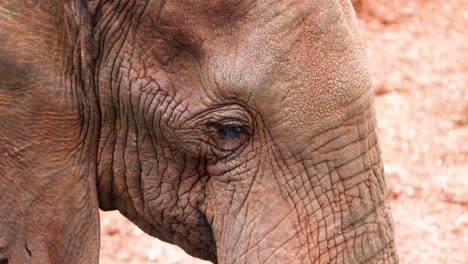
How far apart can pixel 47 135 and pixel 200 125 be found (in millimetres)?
376

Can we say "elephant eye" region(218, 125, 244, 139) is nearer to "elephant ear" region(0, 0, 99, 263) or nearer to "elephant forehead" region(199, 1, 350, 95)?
"elephant forehead" region(199, 1, 350, 95)

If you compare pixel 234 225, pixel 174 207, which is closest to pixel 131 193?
pixel 174 207

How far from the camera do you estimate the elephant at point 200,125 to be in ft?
10.3

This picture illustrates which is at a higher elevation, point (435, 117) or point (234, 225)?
point (435, 117)

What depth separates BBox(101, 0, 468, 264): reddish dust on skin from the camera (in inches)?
240

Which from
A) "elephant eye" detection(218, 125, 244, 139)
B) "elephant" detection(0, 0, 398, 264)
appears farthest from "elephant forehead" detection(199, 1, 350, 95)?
"elephant eye" detection(218, 125, 244, 139)

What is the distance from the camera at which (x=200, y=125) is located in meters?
3.29

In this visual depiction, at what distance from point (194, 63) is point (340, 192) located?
47cm

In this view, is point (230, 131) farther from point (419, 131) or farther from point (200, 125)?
point (419, 131)

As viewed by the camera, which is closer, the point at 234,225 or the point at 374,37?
the point at 234,225

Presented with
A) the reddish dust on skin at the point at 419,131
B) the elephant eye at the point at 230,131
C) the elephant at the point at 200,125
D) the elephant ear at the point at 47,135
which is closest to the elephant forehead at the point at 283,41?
the elephant at the point at 200,125

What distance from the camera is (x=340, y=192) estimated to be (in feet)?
10.6

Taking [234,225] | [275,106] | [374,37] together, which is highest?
[374,37]

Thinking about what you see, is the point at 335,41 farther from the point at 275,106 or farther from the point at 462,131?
the point at 462,131
